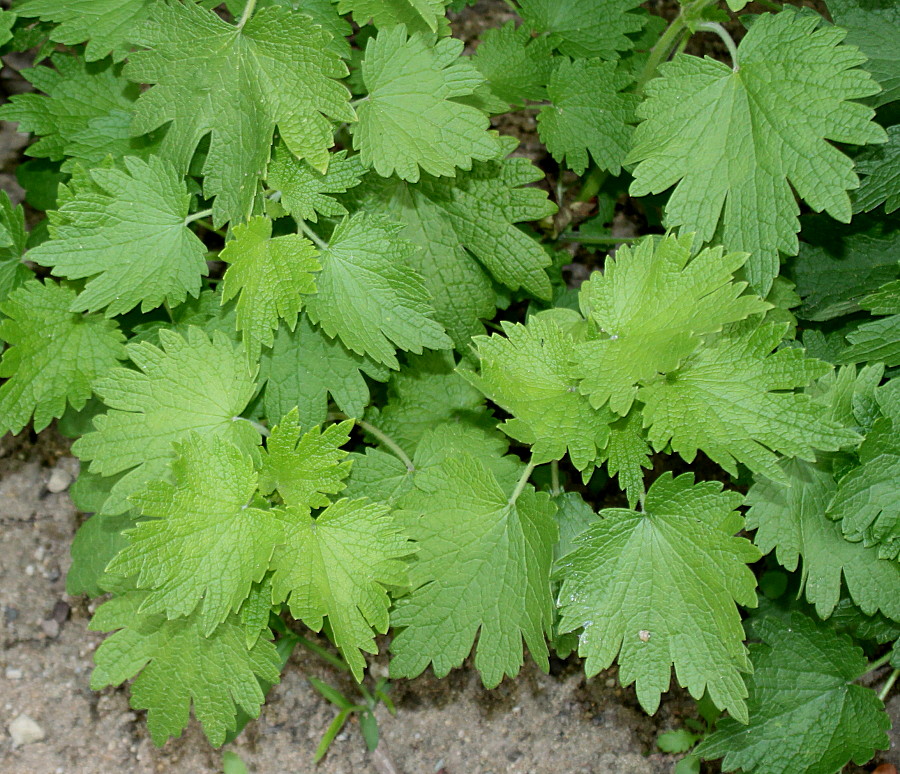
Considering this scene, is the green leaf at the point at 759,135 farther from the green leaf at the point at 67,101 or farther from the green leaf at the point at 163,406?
the green leaf at the point at 67,101

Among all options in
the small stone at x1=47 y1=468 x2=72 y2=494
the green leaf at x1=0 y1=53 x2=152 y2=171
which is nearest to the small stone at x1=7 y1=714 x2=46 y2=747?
the small stone at x1=47 y1=468 x2=72 y2=494

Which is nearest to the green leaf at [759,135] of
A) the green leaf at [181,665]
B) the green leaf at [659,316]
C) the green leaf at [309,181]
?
the green leaf at [659,316]

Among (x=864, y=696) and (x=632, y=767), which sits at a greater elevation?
(x=864, y=696)

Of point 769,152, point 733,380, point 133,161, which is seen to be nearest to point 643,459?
point 733,380

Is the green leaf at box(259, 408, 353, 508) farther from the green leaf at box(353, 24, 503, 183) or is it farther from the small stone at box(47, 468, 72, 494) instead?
the small stone at box(47, 468, 72, 494)

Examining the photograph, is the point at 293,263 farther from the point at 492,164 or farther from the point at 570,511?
the point at 570,511

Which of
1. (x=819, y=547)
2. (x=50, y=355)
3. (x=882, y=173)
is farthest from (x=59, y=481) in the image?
(x=882, y=173)
